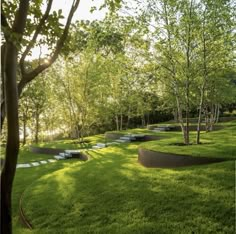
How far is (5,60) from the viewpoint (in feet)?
11.4

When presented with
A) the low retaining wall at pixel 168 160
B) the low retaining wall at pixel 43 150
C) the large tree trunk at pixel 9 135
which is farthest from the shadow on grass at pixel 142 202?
the low retaining wall at pixel 43 150

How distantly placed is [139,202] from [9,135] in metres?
2.77

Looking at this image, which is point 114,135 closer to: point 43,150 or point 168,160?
point 43,150

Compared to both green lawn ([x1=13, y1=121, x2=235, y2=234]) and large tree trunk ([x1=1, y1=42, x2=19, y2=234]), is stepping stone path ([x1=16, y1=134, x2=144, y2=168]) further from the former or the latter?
large tree trunk ([x1=1, y1=42, x2=19, y2=234])

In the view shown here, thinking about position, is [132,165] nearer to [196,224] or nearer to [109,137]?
[196,224]

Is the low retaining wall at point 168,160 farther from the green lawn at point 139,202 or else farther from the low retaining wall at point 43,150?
the low retaining wall at point 43,150

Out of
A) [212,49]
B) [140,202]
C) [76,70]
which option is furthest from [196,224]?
[76,70]

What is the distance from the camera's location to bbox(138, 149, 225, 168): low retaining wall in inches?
274

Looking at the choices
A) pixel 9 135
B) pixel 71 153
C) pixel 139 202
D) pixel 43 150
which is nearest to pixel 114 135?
pixel 43 150

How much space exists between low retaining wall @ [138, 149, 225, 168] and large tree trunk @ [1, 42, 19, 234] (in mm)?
4335

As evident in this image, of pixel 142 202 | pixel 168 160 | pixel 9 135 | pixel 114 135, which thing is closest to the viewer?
pixel 9 135

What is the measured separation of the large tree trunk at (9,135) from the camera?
347cm

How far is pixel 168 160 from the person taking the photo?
745 centimetres

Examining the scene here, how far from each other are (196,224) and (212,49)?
648 centimetres
